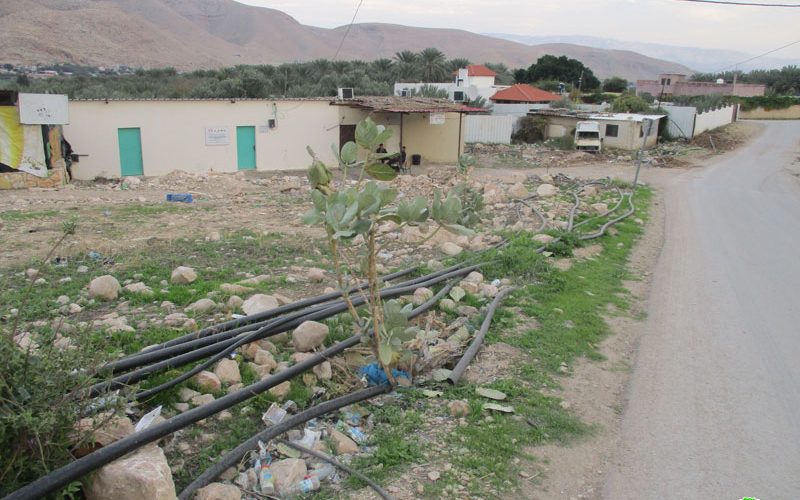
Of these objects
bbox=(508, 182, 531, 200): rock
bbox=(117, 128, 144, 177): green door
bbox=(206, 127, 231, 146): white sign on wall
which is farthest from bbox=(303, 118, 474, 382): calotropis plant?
bbox=(206, 127, 231, 146): white sign on wall

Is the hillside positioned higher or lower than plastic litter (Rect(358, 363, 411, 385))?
higher

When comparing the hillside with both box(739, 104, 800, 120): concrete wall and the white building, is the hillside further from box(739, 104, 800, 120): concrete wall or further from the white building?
box(739, 104, 800, 120): concrete wall

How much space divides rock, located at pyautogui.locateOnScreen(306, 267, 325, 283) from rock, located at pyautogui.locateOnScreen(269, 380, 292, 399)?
3916mm

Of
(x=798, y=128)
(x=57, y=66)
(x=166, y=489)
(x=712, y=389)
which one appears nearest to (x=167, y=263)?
(x=166, y=489)

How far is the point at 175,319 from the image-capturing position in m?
7.32

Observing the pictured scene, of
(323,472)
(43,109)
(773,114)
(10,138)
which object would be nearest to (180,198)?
(43,109)

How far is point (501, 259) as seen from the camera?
1000 cm

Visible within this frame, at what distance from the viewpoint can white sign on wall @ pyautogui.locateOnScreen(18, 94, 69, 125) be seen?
2092 cm

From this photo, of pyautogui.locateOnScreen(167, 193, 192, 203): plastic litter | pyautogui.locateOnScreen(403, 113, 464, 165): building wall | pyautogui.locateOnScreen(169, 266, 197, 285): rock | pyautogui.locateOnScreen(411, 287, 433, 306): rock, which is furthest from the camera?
pyautogui.locateOnScreen(403, 113, 464, 165): building wall

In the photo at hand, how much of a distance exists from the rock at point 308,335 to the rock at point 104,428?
2.26 metres

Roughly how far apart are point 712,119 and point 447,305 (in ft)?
140

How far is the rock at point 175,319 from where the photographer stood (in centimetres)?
721

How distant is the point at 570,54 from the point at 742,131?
16016cm

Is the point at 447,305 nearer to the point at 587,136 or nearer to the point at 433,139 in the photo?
the point at 433,139
